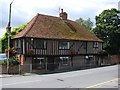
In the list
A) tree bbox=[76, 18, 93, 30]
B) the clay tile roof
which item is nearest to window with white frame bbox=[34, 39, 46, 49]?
the clay tile roof

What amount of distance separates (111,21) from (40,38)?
82.3 feet

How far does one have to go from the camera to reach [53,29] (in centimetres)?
3953

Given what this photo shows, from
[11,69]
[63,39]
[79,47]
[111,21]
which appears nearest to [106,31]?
[111,21]

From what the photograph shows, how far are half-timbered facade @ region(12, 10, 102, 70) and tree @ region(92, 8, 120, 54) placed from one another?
25.2ft

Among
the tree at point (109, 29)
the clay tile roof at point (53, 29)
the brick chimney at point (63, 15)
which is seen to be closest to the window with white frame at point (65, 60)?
the clay tile roof at point (53, 29)

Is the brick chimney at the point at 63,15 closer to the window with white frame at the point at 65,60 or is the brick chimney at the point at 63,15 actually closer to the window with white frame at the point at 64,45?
the window with white frame at the point at 64,45

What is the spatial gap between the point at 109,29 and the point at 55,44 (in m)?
20.1

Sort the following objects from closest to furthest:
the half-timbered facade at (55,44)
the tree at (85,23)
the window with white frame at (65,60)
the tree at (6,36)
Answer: the half-timbered facade at (55,44) → the window with white frame at (65,60) → the tree at (6,36) → the tree at (85,23)

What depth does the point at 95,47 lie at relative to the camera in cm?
4691

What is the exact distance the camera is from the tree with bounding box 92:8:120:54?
5453cm

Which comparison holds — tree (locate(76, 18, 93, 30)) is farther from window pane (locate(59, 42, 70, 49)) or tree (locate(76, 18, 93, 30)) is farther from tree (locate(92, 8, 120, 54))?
window pane (locate(59, 42, 70, 49))

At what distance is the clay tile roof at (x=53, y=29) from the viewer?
36250 millimetres

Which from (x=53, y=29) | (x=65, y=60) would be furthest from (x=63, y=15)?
(x=65, y=60)

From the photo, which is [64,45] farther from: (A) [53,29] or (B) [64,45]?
(A) [53,29]
